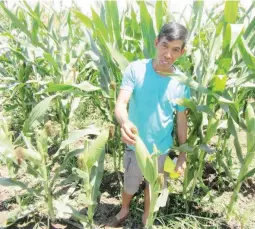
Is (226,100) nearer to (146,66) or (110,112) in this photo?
(146,66)

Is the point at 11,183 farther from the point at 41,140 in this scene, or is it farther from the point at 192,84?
the point at 192,84

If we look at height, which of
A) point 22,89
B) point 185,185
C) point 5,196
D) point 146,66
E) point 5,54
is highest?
point 146,66

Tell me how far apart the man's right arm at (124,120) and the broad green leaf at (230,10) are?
21.6 inches

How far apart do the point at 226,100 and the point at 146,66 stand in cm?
39

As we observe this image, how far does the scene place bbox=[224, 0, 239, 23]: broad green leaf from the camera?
1.44 m

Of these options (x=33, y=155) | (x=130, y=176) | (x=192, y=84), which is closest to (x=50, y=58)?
(x=33, y=155)

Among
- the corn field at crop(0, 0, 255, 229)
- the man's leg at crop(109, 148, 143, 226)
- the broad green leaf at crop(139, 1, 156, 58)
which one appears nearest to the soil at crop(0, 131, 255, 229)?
the corn field at crop(0, 0, 255, 229)

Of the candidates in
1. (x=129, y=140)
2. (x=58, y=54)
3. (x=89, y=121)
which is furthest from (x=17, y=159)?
(x=89, y=121)

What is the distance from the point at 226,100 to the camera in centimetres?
142

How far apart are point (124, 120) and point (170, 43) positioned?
375 mm

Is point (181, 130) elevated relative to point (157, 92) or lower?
lower

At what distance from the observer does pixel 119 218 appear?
5.98 feet

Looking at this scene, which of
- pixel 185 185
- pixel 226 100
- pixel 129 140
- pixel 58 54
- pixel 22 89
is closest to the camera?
pixel 129 140

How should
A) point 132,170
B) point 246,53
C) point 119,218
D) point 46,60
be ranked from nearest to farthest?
point 246,53, point 132,170, point 119,218, point 46,60
